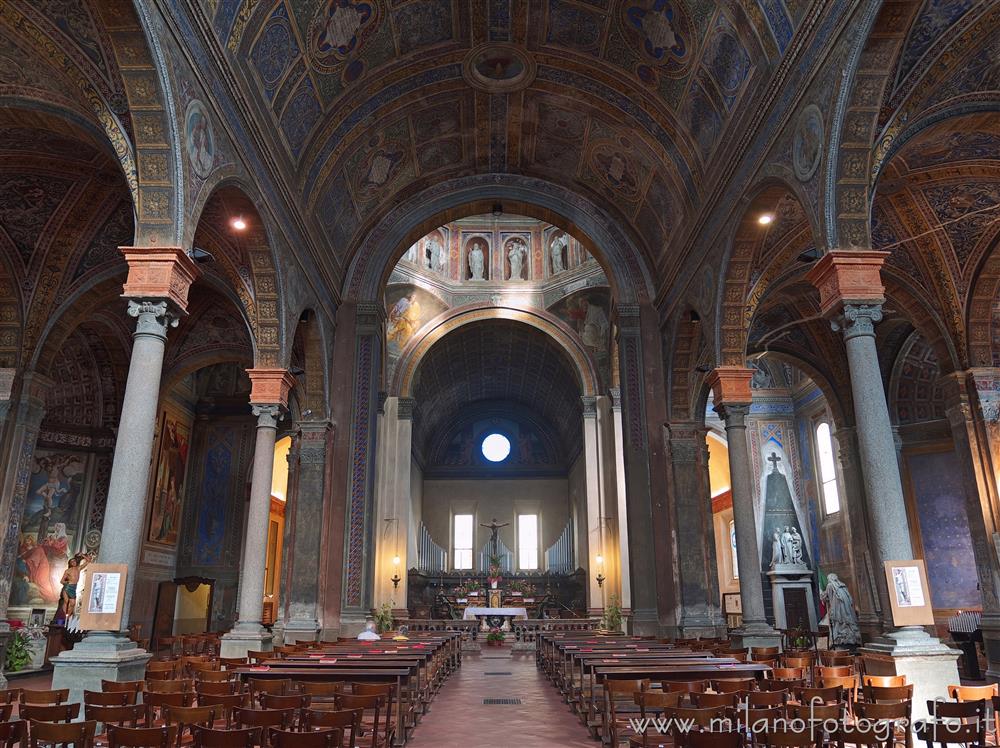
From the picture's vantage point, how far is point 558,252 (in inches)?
1057

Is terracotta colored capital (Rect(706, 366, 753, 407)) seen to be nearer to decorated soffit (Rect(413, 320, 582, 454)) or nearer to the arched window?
the arched window

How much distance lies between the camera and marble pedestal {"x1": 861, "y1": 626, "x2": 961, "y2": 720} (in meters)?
7.65

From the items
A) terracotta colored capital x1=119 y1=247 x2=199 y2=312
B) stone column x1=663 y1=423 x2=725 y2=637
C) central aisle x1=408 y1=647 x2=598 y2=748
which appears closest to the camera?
central aisle x1=408 y1=647 x2=598 y2=748

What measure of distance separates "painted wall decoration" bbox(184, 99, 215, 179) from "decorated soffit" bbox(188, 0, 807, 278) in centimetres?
132

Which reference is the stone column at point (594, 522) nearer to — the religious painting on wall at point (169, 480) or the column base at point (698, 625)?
the column base at point (698, 625)

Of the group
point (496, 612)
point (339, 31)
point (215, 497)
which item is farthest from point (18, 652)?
point (496, 612)

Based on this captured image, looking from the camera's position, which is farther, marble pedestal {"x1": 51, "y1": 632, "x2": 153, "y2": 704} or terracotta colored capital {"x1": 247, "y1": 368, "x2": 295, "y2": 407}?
terracotta colored capital {"x1": 247, "y1": 368, "x2": 295, "y2": 407}

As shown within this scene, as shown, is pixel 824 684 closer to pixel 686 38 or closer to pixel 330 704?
pixel 330 704

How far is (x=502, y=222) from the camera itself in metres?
27.6

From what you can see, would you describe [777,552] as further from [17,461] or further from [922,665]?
[17,461]

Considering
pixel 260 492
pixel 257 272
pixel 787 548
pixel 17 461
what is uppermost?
pixel 257 272

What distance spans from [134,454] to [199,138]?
14.1 ft

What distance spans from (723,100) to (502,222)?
15.6m

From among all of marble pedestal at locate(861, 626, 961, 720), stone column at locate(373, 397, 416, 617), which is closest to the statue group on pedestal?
stone column at locate(373, 397, 416, 617)
